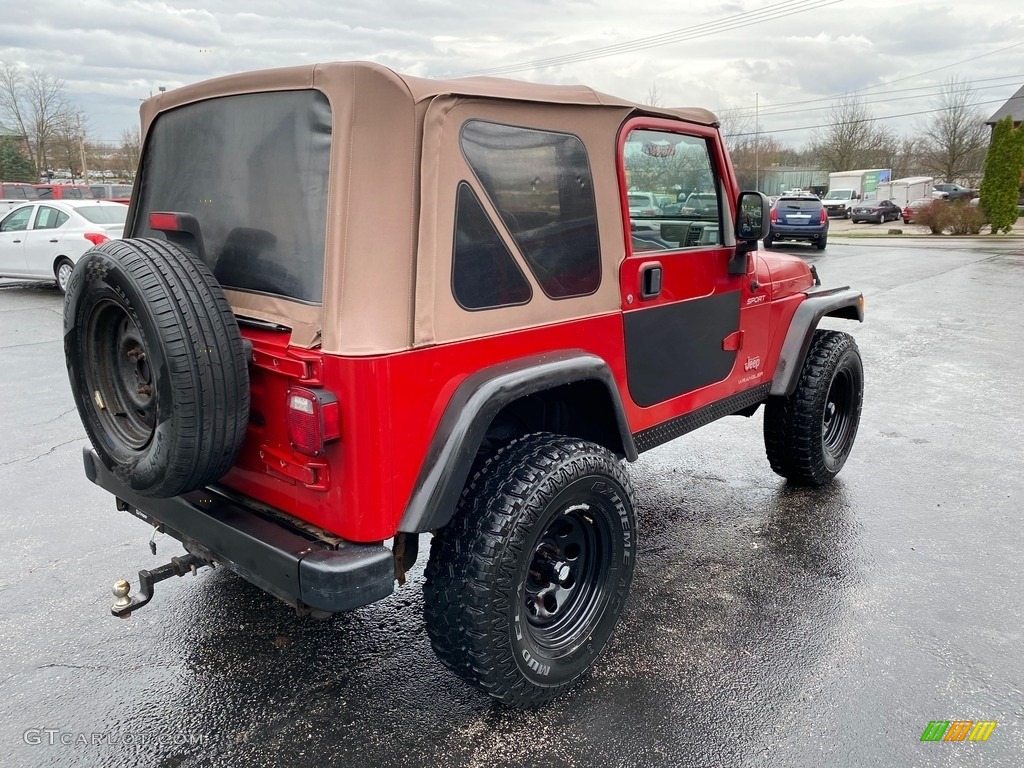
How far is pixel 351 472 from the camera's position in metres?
2.15

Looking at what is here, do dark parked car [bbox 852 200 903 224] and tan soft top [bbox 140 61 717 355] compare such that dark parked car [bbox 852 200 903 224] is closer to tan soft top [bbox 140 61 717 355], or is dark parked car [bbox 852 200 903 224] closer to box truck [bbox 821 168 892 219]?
box truck [bbox 821 168 892 219]

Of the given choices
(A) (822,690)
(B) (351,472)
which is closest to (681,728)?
(A) (822,690)

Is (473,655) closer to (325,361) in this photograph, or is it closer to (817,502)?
(325,361)

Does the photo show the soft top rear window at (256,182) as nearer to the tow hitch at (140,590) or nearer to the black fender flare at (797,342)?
the tow hitch at (140,590)

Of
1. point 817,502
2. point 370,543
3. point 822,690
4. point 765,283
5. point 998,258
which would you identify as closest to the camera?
point 370,543

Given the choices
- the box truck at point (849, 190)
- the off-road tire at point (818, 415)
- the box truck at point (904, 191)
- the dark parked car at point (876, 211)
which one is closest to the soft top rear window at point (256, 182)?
the off-road tire at point (818, 415)

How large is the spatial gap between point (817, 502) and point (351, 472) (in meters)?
3.21

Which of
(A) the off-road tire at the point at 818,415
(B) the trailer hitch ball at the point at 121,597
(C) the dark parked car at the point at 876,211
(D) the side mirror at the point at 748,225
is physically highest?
(C) the dark parked car at the point at 876,211

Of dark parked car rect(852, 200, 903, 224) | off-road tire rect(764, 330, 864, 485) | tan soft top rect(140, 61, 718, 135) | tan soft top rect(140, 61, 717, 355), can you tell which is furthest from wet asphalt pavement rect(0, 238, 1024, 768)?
dark parked car rect(852, 200, 903, 224)

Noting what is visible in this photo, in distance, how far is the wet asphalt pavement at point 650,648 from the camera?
2467 millimetres

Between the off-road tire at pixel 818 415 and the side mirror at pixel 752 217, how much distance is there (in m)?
1.05

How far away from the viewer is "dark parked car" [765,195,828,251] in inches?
824

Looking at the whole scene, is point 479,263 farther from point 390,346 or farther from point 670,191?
point 670,191

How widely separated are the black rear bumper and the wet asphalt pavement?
1.95 feet
